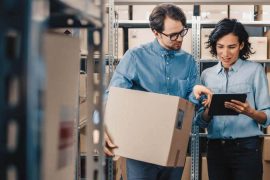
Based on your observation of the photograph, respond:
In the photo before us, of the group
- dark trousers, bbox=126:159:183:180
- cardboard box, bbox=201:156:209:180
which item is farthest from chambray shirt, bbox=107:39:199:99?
cardboard box, bbox=201:156:209:180

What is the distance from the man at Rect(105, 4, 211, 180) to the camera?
2.02 metres

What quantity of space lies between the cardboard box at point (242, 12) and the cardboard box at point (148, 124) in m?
1.78

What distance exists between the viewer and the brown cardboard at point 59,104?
623mm

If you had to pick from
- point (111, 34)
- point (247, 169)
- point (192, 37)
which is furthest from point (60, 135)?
point (192, 37)

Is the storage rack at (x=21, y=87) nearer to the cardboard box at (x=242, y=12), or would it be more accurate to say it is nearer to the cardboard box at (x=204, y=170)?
the cardboard box at (x=204, y=170)

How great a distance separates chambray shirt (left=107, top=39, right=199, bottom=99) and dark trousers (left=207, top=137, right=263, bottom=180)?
0.36 meters

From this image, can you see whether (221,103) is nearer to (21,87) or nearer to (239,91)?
(239,91)

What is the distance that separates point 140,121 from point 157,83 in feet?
0.71

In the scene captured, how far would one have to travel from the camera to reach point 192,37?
3.38 m

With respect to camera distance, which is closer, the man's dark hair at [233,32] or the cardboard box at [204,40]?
the man's dark hair at [233,32]

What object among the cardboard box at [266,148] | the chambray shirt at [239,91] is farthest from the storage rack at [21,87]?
the cardboard box at [266,148]

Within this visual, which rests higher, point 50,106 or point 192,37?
point 192,37

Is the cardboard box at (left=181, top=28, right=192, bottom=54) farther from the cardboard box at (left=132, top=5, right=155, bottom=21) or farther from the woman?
the woman

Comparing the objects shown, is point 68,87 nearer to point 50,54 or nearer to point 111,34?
point 50,54
